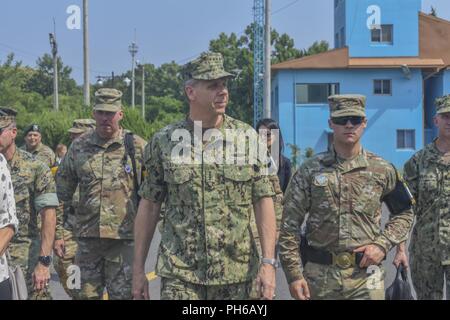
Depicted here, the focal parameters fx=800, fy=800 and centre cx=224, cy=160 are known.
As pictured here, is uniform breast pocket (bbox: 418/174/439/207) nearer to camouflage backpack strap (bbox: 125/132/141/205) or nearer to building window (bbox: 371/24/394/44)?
camouflage backpack strap (bbox: 125/132/141/205)

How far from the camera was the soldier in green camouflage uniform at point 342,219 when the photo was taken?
15.9ft

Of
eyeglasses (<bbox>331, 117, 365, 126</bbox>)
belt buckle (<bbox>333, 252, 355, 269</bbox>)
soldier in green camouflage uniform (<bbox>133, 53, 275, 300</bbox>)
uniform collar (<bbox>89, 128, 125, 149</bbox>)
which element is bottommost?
belt buckle (<bbox>333, 252, 355, 269</bbox>)

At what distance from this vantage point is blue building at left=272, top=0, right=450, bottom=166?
4266 cm

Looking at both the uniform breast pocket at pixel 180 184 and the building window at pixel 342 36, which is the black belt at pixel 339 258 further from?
the building window at pixel 342 36

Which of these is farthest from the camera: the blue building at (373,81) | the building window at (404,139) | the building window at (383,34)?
the building window at (383,34)

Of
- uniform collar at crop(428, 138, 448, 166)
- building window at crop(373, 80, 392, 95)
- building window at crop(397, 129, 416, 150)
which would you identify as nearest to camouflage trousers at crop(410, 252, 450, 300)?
uniform collar at crop(428, 138, 448, 166)

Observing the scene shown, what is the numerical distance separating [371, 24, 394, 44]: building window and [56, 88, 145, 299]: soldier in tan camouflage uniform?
38515 mm

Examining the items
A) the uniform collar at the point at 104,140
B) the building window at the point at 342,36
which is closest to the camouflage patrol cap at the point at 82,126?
the uniform collar at the point at 104,140

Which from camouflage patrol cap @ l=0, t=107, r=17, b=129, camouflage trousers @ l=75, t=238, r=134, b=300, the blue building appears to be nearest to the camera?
camouflage patrol cap @ l=0, t=107, r=17, b=129

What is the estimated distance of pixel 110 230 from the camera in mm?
6113

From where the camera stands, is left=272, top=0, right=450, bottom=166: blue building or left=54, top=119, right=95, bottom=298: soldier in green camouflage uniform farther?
left=272, top=0, right=450, bottom=166: blue building

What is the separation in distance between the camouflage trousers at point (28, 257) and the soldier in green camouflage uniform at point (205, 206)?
1.63 meters

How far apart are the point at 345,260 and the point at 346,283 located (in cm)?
14

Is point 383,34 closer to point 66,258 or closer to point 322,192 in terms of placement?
point 66,258
